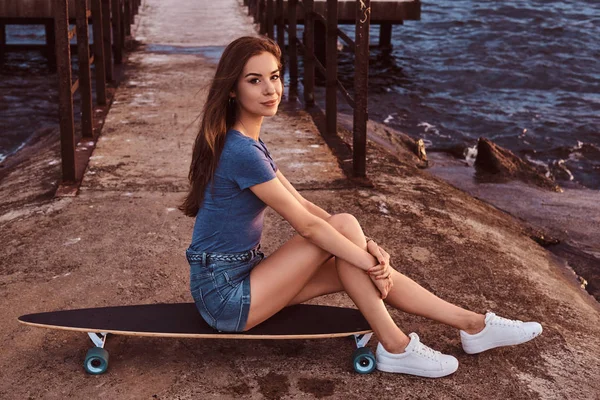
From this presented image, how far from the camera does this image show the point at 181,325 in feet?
11.6

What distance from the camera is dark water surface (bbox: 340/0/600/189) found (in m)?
12.5

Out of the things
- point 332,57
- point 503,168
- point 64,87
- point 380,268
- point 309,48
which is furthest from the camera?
point 503,168

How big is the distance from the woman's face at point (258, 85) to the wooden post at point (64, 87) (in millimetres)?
2774

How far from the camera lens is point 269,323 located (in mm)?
3580

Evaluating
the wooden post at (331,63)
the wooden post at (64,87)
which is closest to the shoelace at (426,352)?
the wooden post at (64,87)

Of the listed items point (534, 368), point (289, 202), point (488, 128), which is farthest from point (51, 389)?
point (488, 128)

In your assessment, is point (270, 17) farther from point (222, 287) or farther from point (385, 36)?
point (222, 287)

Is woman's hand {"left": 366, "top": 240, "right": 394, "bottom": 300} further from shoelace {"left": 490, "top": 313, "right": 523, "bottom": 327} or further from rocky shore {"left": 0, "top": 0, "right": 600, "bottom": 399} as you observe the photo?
shoelace {"left": 490, "top": 313, "right": 523, "bottom": 327}

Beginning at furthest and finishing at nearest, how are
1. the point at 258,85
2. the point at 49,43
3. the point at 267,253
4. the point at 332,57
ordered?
the point at 49,43 → the point at 332,57 → the point at 267,253 → the point at 258,85

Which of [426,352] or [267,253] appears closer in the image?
[426,352]

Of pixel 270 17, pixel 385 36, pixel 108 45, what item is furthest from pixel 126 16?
pixel 385 36

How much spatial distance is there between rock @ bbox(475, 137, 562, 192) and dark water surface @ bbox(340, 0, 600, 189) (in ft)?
4.10

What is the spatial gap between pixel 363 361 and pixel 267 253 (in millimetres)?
1592

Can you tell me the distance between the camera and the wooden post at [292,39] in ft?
32.0
